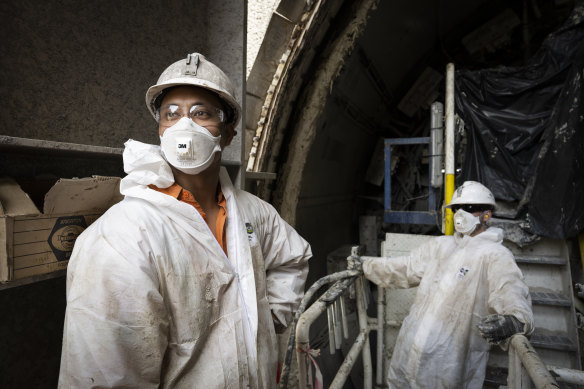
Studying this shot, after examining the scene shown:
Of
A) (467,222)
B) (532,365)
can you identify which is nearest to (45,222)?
(532,365)

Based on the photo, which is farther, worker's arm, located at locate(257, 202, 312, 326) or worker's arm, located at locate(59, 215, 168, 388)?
worker's arm, located at locate(257, 202, 312, 326)

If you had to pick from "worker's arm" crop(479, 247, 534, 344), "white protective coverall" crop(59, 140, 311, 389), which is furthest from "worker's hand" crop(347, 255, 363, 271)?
"white protective coverall" crop(59, 140, 311, 389)

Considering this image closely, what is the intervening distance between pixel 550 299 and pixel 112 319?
12.1 feet

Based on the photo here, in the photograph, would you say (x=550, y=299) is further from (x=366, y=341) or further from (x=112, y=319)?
(x=112, y=319)

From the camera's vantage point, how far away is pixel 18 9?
4.95 feet

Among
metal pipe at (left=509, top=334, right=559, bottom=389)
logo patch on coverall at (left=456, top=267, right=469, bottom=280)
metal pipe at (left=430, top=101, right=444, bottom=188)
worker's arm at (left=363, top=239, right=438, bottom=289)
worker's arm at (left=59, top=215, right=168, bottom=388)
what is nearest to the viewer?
worker's arm at (left=59, top=215, right=168, bottom=388)

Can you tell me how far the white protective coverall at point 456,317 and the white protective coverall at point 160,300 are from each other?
1640 millimetres

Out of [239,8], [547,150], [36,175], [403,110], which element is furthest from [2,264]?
[403,110]

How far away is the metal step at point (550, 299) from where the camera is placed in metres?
2.97

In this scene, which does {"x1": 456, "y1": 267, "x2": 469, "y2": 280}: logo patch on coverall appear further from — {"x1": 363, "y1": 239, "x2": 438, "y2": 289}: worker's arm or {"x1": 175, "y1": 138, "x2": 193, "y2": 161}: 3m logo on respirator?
{"x1": 175, "y1": 138, "x2": 193, "y2": 161}: 3m logo on respirator

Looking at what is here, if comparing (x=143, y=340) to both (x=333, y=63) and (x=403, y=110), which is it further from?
(x=403, y=110)

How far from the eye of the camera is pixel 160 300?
0.99 metres

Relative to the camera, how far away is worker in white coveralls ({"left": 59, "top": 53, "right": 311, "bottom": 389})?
92 cm

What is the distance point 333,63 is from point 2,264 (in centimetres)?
299
